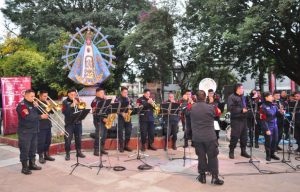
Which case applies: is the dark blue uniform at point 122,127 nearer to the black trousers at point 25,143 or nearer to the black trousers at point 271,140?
the black trousers at point 25,143

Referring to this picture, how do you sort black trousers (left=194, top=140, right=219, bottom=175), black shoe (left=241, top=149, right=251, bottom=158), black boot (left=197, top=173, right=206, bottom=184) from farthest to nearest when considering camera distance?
black shoe (left=241, top=149, right=251, bottom=158) < black boot (left=197, top=173, right=206, bottom=184) < black trousers (left=194, top=140, right=219, bottom=175)

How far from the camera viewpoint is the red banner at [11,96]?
13062 millimetres

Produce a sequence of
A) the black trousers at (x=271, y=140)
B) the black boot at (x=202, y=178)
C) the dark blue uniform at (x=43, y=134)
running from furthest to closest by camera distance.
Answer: the black trousers at (x=271, y=140) < the dark blue uniform at (x=43, y=134) < the black boot at (x=202, y=178)

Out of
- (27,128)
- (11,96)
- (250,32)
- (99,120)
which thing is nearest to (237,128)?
(99,120)

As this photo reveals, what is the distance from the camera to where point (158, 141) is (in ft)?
37.3

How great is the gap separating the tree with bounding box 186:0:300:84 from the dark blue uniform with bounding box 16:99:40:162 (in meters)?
10.0

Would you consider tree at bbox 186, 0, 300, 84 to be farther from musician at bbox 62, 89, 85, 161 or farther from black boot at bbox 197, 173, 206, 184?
black boot at bbox 197, 173, 206, 184

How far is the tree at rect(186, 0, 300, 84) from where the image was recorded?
15.6m

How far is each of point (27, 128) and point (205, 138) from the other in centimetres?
392

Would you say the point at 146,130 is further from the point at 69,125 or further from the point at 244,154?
the point at 244,154

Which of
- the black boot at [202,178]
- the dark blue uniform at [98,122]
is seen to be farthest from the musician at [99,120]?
the black boot at [202,178]

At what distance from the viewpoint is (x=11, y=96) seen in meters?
13.2

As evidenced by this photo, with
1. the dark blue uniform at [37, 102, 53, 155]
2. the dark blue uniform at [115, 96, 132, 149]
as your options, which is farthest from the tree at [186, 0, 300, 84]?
the dark blue uniform at [37, 102, 53, 155]

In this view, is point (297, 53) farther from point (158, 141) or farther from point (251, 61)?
point (158, 141)
